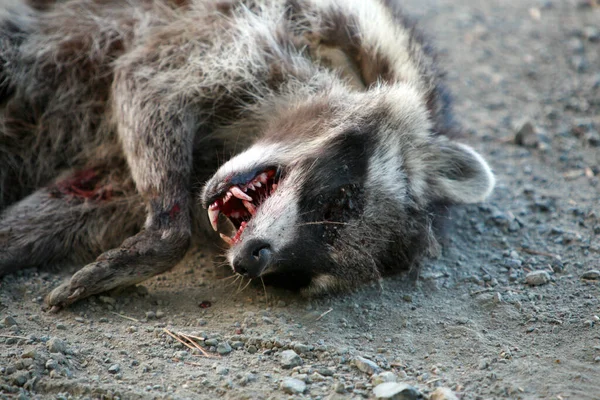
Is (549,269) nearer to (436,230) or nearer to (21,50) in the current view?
(436,230)

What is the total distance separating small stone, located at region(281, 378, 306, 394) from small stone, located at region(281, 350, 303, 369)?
0.14 meters

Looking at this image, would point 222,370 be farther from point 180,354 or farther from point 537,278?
point 537,278

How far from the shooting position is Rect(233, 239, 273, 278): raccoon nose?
10.3 feet

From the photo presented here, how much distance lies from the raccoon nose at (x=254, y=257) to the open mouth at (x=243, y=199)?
0.65 ft

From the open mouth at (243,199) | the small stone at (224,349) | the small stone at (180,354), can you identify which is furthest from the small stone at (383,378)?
the open mouth at (243,199)

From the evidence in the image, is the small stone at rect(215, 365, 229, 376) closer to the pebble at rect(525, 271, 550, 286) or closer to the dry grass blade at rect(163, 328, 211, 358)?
the dry grass blade at rect(163, 328, 211, 358)

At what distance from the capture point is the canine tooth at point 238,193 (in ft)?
11.1

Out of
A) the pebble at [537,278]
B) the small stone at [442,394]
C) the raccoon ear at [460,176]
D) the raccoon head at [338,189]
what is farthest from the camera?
the raccoon ear at [460,176]

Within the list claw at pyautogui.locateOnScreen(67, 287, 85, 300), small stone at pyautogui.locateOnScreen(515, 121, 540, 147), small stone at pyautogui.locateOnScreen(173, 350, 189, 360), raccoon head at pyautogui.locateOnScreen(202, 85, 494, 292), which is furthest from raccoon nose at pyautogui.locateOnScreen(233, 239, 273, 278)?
small stone at pyautogui.locateOnScreen(515, 121, 540, 147)

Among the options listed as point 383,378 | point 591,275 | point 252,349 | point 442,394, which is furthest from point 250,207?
point 591,275

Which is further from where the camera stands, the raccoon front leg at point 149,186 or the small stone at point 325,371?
the raccoon front leg at point 149,186

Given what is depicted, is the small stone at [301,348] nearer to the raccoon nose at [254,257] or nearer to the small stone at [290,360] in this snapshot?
the small stone at [290,360]

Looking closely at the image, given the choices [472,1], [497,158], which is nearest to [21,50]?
[497,158]

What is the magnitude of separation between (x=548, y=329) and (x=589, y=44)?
4040 millimetres
